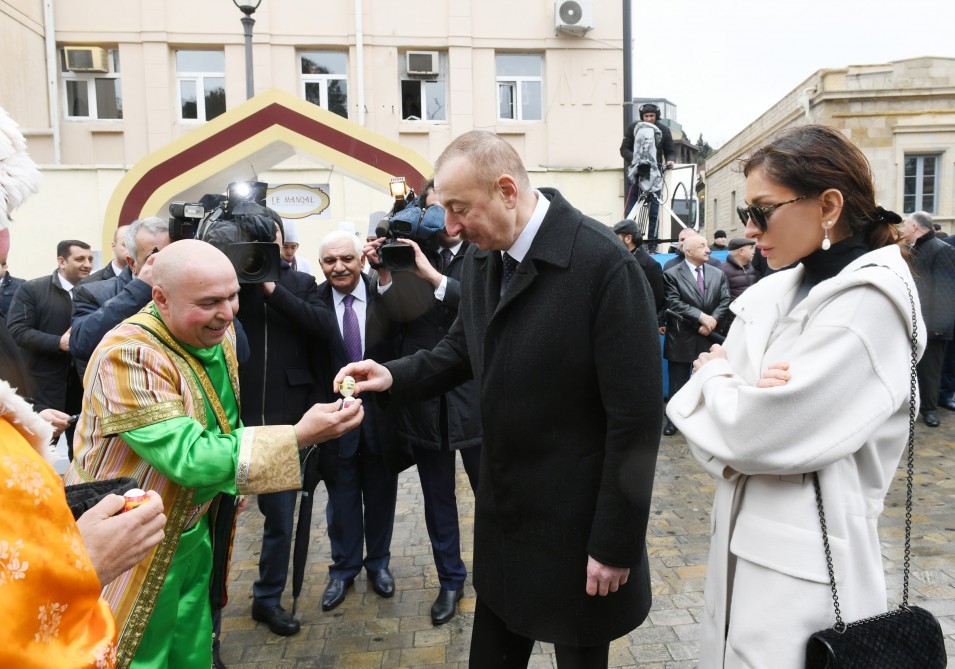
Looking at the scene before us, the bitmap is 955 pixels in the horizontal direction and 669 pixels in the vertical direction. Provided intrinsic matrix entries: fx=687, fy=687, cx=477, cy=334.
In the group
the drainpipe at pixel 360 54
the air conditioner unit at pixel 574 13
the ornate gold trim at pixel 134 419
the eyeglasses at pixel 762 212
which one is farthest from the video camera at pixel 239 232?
the air conditioner unit at pixel 574 13

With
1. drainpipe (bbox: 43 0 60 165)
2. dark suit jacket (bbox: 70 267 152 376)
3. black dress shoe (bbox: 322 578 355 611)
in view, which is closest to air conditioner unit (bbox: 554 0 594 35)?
drainpipe (bbox: 43 0 60 165)

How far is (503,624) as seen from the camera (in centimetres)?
236

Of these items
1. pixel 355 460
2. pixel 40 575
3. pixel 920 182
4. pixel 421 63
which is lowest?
pixel 355 460

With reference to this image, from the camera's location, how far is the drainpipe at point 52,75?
15305 mm

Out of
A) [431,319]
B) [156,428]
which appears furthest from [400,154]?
[156,428]

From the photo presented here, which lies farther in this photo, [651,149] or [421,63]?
[421,63]

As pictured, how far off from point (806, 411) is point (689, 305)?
18.8 ft

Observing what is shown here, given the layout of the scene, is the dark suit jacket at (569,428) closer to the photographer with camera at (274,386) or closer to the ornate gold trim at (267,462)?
the ornate gold trim at (267,462)

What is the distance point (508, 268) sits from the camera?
226cm

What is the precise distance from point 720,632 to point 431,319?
230 cm

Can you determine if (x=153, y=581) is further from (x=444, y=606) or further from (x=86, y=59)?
(x=86, y=59)

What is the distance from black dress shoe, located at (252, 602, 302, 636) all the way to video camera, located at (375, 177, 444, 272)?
188 cm

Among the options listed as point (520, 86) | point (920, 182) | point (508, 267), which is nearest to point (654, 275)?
point (508, 267)

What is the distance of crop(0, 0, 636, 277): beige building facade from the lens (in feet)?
50.0
